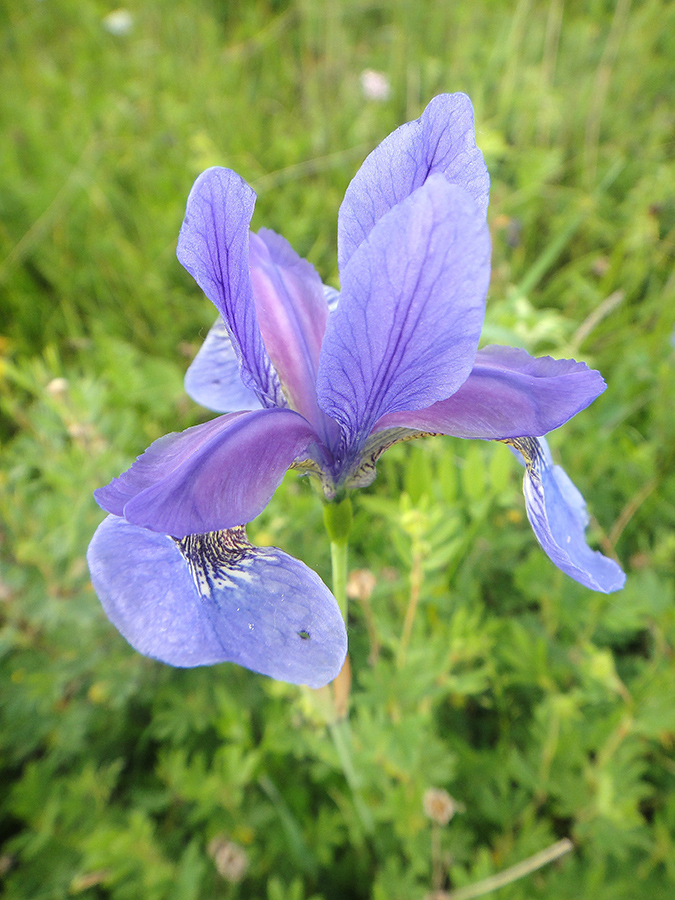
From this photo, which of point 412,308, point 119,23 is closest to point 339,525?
point 412,308

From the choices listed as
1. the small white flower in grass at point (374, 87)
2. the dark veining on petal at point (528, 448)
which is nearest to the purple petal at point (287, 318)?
the dark veining on petal at point (528, 448)

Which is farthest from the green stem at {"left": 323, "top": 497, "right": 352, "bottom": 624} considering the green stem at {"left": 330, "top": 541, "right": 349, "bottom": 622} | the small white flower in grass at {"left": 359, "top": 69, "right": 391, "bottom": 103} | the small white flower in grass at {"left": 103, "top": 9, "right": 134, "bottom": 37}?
the small white flower in grass at {"left": 103, "top": 9, "right": 134, "bottom": 37}

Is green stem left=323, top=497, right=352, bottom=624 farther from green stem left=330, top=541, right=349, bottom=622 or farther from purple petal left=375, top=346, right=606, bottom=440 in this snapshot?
purple petal left=375, top=346, right=606, bottom=440

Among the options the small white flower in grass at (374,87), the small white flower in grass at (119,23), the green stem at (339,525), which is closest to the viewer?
the green stem at (339,525)

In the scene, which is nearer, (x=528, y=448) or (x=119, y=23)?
(x=528, y=448)

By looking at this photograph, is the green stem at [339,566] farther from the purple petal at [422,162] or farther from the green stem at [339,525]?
the purple petal at [422,162]

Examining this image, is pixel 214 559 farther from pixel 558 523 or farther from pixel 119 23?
pixel 119 23
